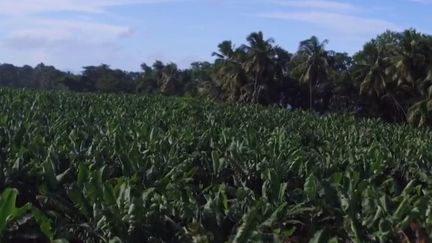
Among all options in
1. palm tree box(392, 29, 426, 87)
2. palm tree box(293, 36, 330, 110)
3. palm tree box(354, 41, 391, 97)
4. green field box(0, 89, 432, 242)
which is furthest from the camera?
palm tree box(293, 36, 330, 110)

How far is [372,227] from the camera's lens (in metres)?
8.06

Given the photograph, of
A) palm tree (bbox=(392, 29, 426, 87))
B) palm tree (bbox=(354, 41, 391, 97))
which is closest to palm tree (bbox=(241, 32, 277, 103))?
palm tree (bbox=(354, 41, 391, 97))

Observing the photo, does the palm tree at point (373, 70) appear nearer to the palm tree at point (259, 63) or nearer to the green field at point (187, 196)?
the palm tree at point (259, 63)

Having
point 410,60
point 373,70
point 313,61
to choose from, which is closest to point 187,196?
point 410,60

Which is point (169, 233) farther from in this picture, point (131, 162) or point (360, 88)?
point (360, 88)

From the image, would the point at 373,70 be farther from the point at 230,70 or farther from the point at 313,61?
the point at 230,70

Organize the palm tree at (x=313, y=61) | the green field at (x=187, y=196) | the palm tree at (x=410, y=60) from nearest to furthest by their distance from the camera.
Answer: the green field at (x=187, y=196) < the palm tree at (x=410, y=60) < the palm tree at (x=313, y=61)

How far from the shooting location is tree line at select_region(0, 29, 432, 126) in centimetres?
4778

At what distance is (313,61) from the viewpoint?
54.1 m

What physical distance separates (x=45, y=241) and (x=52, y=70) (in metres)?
89.6

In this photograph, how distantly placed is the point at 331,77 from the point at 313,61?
1.85 metres

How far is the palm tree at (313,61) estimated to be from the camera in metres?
54.0

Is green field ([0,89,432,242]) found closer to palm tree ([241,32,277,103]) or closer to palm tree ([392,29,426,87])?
palm tree ([392,29,426,87])

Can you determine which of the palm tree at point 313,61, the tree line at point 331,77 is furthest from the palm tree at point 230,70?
the palm tree at point 313,61
